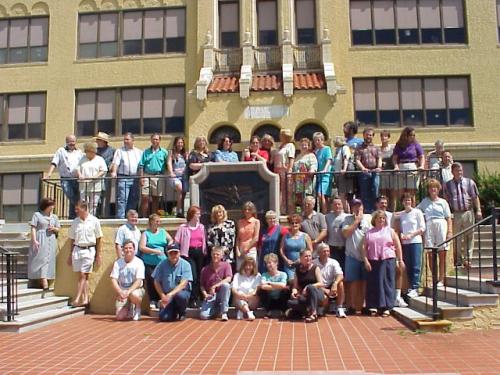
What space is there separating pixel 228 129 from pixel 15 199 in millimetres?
9654

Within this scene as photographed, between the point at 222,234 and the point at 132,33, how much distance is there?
1548cm

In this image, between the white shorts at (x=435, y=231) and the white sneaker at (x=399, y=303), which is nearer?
the white sneaker at (x=399, y=303)

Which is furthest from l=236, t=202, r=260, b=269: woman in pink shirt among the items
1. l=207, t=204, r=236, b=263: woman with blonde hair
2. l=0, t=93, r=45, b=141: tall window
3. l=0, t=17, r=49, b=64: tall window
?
l=0, t=17, r=49, b=64: tall window

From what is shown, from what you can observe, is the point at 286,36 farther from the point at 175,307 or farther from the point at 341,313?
the point at 175,307

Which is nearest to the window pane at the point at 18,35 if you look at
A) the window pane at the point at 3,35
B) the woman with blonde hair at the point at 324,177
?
the window pane at the point at 3,35

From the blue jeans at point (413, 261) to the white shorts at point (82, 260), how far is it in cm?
623

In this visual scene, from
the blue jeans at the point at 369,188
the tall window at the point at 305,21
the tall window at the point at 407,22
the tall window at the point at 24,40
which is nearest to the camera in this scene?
the blue jeans at the point at 369,188

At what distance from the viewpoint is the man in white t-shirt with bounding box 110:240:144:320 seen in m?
10.2

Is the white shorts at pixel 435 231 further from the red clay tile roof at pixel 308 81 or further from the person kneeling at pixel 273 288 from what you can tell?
the red clay tile roof at pixel 308 81

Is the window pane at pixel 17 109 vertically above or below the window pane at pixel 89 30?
below

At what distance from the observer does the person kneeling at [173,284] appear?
976 cm

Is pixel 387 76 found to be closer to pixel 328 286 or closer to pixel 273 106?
pixel 273 106

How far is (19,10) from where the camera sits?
2408 cm

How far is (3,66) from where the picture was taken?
24.1 meters
